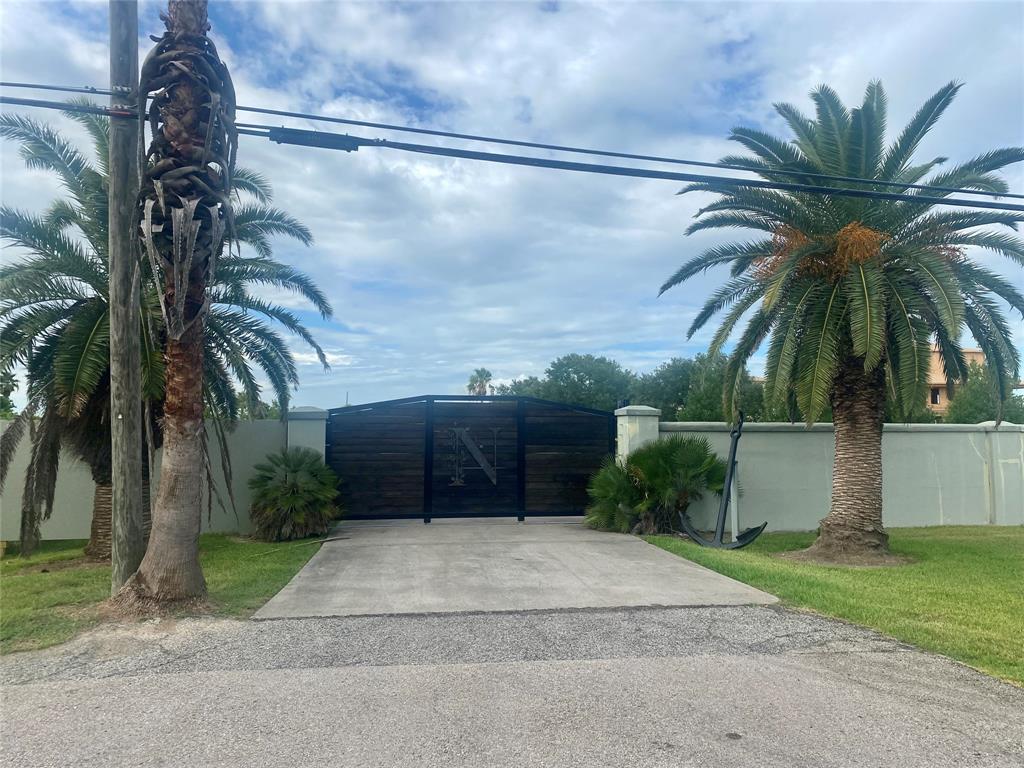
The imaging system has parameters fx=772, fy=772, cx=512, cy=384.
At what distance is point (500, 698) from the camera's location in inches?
203

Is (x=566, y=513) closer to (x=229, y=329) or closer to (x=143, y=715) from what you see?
(x=229, y=329)

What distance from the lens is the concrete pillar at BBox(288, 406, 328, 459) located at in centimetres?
1375

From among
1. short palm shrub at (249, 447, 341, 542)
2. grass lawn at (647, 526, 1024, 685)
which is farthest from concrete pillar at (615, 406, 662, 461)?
short palm shrub at (249, 447, 341, 542)

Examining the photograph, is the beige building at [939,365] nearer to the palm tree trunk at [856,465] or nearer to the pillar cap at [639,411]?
the palm tree trunk at [856,465]

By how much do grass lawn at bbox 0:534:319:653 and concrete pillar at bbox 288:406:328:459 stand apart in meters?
1.97

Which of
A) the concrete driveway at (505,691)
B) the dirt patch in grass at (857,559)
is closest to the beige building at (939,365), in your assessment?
the dirt patch in grass at (857,559)

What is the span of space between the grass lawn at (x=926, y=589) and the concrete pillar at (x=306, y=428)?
19.9ft

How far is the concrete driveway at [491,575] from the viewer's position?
8.01 meters

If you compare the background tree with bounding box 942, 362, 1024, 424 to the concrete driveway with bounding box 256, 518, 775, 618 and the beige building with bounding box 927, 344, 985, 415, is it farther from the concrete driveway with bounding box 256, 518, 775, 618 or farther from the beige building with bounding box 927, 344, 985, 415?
the concrete driveway with bounding box 256, 518, 775, 618

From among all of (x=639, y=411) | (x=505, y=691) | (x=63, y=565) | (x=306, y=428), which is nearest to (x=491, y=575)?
(x=505, y=691)

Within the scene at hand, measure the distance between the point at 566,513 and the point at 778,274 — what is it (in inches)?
240

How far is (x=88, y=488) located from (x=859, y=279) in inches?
516

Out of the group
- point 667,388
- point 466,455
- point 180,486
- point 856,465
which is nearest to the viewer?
point 180,486

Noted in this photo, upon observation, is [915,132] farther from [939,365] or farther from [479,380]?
[479,380]
